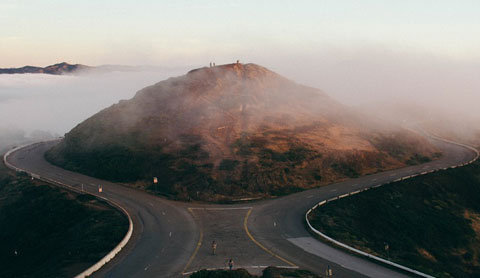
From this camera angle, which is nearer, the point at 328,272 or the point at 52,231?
the point at 328,272

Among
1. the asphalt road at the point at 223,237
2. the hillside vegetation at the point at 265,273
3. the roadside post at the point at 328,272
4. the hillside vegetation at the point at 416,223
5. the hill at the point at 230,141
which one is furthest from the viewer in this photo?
the hill at the point at 230,141

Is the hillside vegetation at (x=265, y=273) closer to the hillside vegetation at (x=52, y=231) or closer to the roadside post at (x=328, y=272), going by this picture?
the roadside post at (x=328, y=272)

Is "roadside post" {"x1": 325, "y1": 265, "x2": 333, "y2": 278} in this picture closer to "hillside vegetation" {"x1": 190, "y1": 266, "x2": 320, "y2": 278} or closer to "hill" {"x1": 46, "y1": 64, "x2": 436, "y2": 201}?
"hillside vegetation" {"x1": 190, "y1": 266, "x2": 320, "y2": 278}

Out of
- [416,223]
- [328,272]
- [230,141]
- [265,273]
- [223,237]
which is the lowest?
[416,223]

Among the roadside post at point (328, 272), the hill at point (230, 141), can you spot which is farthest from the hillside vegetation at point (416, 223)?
the hill at point (230, 141)

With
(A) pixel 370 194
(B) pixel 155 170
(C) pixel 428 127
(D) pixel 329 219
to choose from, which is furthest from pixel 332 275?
(C) pixel 428 127

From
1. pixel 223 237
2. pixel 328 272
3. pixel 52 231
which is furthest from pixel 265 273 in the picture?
pixel 52 231

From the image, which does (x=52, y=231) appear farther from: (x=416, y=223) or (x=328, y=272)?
(x=416, y=223)
